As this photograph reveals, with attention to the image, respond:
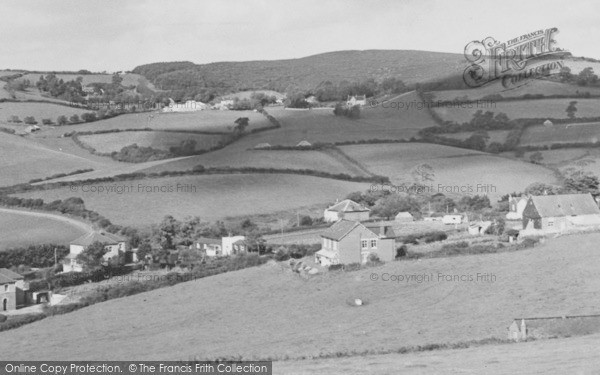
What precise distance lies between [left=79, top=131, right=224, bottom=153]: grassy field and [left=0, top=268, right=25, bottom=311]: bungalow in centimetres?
5547

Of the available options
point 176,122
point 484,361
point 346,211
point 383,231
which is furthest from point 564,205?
point 176,122

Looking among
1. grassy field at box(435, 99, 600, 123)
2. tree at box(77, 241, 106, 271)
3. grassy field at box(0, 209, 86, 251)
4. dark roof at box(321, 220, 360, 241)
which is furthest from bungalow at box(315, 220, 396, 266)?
grassy field at box(435, 99, 600, 123)

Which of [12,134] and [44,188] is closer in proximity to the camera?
[44,188]

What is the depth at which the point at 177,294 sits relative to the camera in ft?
138

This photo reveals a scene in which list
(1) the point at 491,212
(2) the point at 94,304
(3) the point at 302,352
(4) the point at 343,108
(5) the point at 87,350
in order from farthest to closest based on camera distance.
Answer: (4) the point at 343,108 → (1) the point at 491,212 → (2) the point at 94,304 → (5) the point at 87,350 → (3) the point at 302,352

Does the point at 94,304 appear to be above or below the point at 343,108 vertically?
below

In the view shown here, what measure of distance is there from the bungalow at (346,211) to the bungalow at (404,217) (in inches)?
98.1

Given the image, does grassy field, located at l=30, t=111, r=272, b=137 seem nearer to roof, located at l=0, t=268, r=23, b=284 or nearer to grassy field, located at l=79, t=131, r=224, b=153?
grassy field, located at l=79, t=131, r=224, b=153

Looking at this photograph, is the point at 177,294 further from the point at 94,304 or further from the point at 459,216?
the point at 459,216

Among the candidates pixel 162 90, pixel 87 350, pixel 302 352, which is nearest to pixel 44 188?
pixel 87 350

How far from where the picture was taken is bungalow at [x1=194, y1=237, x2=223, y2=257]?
57803 mm

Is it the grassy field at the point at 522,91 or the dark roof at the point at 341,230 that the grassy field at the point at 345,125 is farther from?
the dark roof at the point at 341,230

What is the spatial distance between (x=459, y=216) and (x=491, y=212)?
19.4 feet

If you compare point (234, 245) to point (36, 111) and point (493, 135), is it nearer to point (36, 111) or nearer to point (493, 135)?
point (493, 135)
